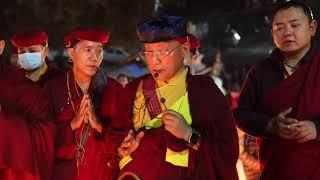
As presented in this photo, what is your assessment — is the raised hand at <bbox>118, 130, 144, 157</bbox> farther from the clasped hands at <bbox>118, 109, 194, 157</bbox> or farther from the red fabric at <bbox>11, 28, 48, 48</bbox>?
the red fabric at <bbox>11, 28, 48, 48</bbox>

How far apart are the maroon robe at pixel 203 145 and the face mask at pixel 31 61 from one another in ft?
6.52

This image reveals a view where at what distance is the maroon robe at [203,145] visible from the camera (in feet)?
12.1

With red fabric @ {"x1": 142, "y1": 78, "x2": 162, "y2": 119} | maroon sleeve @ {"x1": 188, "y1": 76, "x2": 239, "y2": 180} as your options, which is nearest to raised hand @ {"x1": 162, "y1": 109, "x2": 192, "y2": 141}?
maroon sleeve @ {"x1": 188, "y1": 76, "x2": 239, "y2": 180}

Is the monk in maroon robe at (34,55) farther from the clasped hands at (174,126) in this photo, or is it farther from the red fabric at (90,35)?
the clasped hands at (174,126)

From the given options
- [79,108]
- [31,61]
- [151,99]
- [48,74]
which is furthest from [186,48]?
[31,61]

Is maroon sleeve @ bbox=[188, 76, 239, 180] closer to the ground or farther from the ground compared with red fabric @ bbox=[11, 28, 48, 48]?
closer to the ground

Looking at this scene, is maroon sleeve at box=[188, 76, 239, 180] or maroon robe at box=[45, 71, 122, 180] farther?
maroon robe at box=[45, 71, 122, 180]

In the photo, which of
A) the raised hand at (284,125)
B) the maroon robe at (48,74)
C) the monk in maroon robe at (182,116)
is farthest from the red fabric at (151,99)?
the maroon robe at (48,74)

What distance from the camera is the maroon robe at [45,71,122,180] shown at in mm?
4473

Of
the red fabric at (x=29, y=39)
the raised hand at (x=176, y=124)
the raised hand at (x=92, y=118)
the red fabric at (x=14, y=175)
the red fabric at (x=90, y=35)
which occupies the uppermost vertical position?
the red fabric at (x=90, y=35)

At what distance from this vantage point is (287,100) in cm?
390

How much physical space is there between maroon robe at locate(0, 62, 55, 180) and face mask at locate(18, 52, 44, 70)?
1292mm

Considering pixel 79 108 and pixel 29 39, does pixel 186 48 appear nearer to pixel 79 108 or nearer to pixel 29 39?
pixel 79 108

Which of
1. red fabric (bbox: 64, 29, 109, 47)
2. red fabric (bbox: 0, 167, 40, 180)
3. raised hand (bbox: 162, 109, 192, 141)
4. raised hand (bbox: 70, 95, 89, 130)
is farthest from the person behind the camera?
red fabric (bbox: 64, 29, 109, 47)
